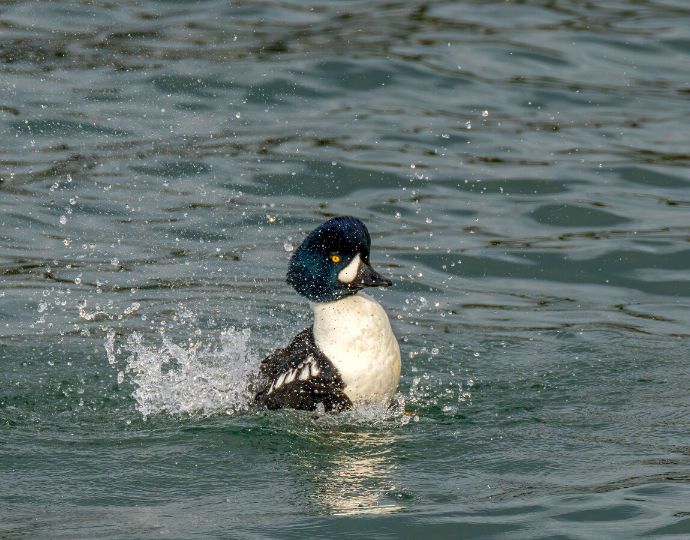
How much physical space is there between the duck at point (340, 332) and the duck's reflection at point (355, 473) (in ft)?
0.67

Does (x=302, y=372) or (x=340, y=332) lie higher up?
(x=340, y=332)

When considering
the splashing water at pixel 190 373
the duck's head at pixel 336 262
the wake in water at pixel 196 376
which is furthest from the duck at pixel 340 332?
the splashing water at pixel 190 373

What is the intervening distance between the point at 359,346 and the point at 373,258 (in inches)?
136

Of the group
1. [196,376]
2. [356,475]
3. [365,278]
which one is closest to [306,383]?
[365,278]

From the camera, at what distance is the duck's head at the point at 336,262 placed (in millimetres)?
7879

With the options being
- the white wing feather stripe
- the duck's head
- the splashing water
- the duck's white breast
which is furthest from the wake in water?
the duck's head

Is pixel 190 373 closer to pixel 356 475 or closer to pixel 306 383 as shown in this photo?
pixel 306 383

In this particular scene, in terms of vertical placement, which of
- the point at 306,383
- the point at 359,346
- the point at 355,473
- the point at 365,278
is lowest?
the point at 355,473

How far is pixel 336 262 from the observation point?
7.92m

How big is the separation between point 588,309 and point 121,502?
4.66 meters

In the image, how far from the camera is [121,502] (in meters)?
6.95

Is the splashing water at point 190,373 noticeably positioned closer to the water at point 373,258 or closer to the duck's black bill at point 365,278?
the water at point 373,258

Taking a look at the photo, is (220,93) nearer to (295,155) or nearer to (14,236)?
(295,155)

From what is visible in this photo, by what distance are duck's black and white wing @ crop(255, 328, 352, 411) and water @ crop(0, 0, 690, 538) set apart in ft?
0.36
